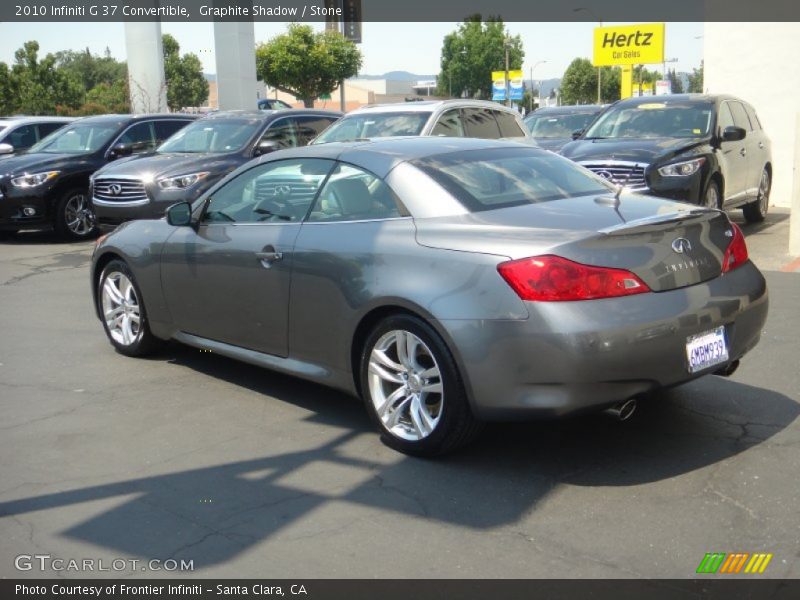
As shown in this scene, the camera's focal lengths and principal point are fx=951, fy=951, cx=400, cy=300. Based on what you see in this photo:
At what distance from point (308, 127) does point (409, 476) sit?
9371 mm

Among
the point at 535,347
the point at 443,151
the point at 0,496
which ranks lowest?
the point at 0,496

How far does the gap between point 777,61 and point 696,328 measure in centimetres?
1445

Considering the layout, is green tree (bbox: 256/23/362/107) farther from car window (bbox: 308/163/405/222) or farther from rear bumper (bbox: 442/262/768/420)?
rear bumper (bbox: 442/262/768/420)

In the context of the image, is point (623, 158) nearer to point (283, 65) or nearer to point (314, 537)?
point (314, 537)

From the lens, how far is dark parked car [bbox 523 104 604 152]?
55.2 ft

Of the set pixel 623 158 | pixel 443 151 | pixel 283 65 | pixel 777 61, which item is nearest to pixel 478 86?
pixel 283 65

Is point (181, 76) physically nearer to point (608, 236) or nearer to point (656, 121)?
point (656, 121)

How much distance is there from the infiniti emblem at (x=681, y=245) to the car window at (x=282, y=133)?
28.5 feet

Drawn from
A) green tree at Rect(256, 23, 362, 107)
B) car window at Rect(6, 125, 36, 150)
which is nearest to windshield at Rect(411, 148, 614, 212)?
car window at Rect(6, 125, 36, 150)

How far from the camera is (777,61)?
17.0m

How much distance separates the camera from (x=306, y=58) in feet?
200

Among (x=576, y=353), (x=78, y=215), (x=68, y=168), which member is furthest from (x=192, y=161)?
(x=576, y=353)

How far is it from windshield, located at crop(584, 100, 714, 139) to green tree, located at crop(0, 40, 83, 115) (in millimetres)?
35110

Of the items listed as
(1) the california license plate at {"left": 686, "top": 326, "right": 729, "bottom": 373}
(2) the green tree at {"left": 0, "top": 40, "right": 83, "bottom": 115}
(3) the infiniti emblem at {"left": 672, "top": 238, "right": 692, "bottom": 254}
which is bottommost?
(1) the california license plate at {"left": 686, "top": 326, "right": 729, "bottom": 373}
